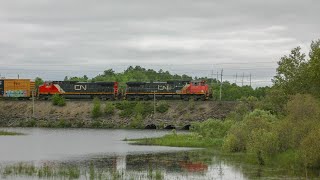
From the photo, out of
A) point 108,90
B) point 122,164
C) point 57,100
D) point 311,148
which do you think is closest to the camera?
point 311,148

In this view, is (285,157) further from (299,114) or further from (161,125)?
(161,125)

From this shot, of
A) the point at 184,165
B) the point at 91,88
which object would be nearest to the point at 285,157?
the point at 184,165

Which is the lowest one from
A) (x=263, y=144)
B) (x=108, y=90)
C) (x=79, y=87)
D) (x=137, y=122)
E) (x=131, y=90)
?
(x=137, y=122)

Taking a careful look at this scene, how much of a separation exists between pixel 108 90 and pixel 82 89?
622cm

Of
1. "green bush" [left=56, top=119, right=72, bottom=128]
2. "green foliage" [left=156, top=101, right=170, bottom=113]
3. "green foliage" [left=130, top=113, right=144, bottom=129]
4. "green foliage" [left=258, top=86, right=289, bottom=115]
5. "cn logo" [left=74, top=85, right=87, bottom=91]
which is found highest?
"cn logo" [left=74, top=85, right=87, bottom=91]

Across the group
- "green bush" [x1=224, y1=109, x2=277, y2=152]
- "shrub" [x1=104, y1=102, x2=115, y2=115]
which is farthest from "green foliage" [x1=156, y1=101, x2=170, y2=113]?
"green bush" [x1=224, y1=109, x2=277, y2=152]

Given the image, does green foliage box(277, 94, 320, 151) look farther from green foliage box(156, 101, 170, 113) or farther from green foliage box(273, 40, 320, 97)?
green foliage box(156, 101, 170, 113)

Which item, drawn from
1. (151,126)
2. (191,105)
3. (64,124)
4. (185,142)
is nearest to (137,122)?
(151,126)

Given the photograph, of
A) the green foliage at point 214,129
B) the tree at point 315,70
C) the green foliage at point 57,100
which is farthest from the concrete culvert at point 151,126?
the tree at point 315,70

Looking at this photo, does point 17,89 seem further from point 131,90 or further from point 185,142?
point 185,142

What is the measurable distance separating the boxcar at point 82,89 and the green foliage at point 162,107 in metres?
12.4

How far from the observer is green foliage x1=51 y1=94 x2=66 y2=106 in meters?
125

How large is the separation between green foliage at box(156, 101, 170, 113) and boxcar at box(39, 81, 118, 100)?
1240cm

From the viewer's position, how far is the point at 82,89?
128 meters
